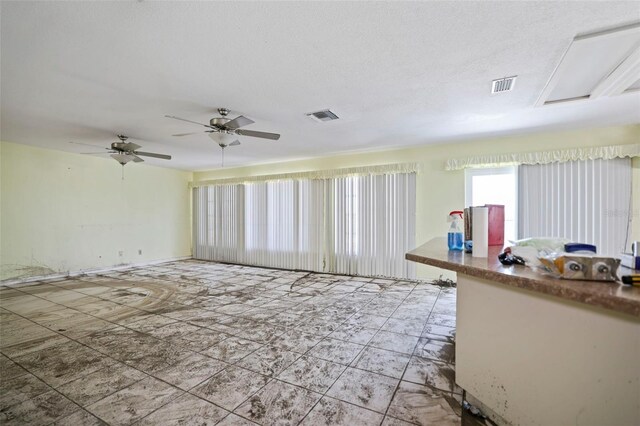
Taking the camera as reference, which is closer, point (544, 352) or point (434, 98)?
point (544, 352)

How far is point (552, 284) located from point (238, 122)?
9.79 ft

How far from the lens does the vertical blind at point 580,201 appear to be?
370 centimetres

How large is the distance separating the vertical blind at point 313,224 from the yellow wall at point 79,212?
40.2 inches

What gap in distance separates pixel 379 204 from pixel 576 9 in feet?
12.6

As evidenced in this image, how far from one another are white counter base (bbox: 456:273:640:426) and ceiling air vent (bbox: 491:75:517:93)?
1994 mm

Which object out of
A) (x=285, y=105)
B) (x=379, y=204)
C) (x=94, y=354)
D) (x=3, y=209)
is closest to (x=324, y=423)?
(x=94, y=354)

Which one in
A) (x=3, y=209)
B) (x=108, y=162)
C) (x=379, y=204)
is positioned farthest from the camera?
(x=108, y=162)

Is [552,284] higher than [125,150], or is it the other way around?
[125,150]

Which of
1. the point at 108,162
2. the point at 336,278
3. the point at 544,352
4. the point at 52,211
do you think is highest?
the point at 108,162

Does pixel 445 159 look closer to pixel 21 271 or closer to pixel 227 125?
pixel 227 125

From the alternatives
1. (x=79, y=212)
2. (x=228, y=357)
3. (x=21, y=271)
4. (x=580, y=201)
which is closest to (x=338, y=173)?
(x=580, y=201)

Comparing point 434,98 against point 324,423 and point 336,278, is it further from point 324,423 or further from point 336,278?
point 336,278

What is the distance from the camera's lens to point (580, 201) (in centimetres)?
389

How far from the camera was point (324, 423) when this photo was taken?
5.47 ft
